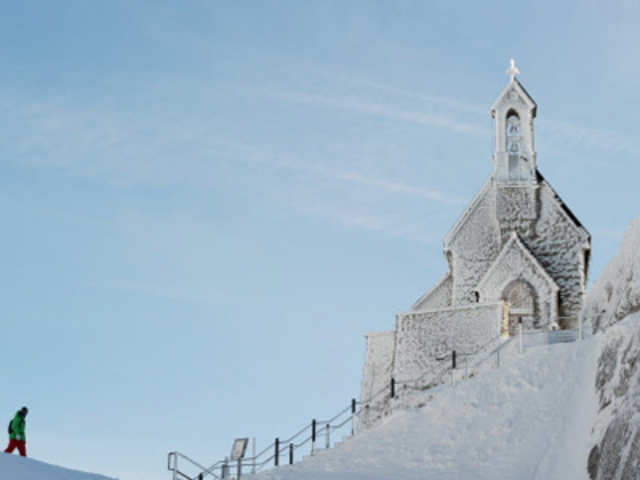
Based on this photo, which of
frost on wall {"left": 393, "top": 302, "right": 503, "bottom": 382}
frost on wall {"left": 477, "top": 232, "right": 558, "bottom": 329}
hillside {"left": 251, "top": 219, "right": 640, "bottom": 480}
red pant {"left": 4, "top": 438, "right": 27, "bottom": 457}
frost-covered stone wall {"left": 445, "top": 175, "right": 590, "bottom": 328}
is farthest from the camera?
frost-covered stone wall {"left": 445, "top": 175, "right": 590, "bottom": 328}

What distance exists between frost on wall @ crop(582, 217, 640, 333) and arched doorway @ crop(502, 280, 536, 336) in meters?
9.35

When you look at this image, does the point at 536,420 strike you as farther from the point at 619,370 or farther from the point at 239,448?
the point at 239,448

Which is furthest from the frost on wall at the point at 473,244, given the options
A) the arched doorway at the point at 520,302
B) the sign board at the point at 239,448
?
the sign board at the point at 239,448

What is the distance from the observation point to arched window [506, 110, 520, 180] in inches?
1622

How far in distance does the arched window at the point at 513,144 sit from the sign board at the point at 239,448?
21.0 metres

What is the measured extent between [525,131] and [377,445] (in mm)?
21158

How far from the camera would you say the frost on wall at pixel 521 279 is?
37125 millimetres

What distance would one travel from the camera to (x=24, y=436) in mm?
21672

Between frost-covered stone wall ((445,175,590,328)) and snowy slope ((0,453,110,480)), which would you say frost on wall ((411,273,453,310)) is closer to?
frost-covered stone wall ((445,175,590,328))

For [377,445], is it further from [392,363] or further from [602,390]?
[392,363]

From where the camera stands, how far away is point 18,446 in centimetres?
2153

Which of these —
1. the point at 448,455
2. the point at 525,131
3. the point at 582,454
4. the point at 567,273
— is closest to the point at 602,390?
the point at 582,454

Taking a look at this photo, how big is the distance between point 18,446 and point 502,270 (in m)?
22.0

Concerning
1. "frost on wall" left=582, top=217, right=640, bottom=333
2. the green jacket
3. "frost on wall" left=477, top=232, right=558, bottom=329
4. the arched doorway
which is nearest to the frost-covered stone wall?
"frost on wall" left=477, top=232, right=558, bottom=329
